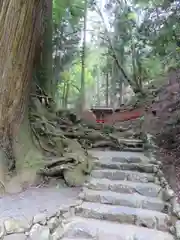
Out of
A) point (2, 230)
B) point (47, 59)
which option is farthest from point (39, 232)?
point (47, 59)

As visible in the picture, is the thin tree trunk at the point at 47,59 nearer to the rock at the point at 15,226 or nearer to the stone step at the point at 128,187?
the stone step at the point at 128,187

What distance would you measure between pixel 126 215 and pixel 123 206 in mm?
255

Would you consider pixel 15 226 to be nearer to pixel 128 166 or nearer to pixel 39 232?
pixel 39 232

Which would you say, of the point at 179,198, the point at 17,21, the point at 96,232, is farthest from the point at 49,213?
the point at 17,21

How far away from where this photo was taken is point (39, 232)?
9.43ft

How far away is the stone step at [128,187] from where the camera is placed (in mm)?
3783

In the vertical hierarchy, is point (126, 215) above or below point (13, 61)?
below

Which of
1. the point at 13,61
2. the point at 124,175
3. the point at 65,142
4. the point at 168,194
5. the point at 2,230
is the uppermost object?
the point at 13,61

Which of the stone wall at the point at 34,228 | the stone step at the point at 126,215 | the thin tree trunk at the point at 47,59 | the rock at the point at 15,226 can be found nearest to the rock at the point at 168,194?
the stone step at the point at 126,215

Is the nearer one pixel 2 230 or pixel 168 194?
pixel 2 230

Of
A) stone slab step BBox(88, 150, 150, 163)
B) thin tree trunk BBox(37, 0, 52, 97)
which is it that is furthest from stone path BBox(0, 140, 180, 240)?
thin tree trunk BBox(37, 0, 52, 97)

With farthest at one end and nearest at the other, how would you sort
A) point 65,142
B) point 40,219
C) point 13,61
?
point 65,142 → point 13,61 → point 40,219

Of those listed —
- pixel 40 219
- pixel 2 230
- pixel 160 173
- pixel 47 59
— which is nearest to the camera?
pixel 2 230

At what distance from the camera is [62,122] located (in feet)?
20.4
